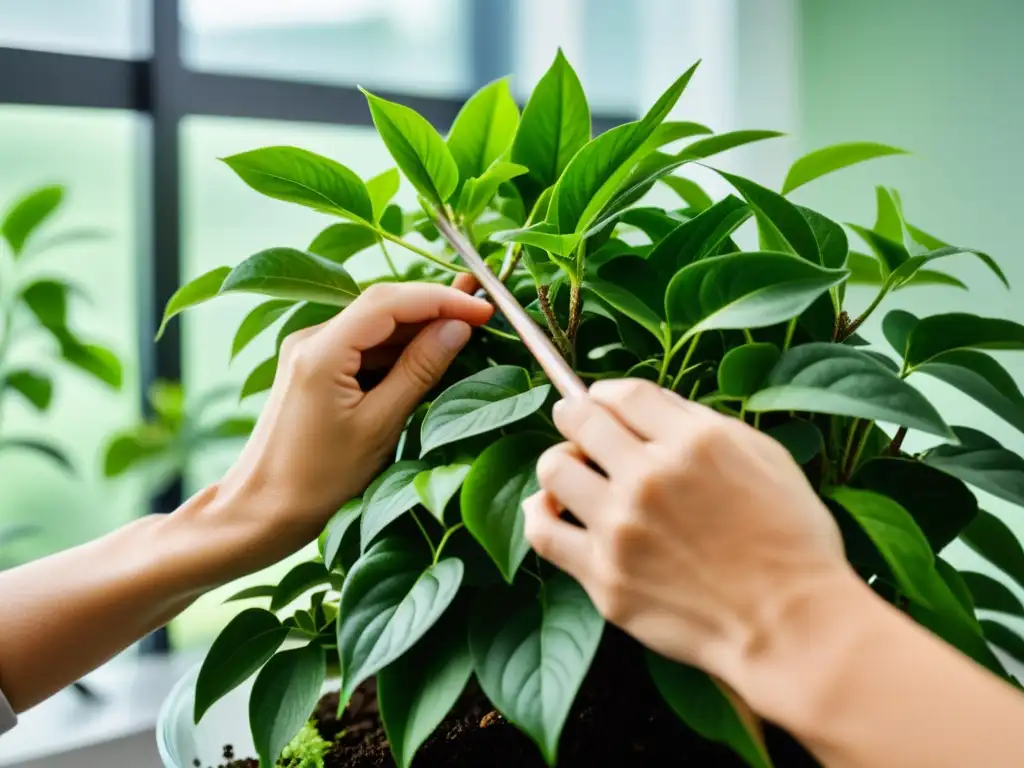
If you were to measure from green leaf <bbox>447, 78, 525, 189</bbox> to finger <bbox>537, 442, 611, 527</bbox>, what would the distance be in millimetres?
340

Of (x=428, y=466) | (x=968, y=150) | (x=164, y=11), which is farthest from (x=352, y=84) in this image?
(x=428, y=466)

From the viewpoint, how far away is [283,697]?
0.53 metres

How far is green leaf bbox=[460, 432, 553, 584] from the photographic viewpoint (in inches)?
17.5

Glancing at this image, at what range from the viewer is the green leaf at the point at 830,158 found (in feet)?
1.99

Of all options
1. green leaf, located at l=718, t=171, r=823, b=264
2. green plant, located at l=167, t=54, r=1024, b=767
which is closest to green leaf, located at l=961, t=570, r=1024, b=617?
green plant, located at l=167, t=54, r=1024, b=767

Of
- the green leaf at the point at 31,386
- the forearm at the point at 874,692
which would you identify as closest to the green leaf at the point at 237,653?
the forearm at the point at 874,692

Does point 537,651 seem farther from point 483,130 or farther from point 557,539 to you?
point 483,130

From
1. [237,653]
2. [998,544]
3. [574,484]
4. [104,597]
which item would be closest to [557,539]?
[574,484]

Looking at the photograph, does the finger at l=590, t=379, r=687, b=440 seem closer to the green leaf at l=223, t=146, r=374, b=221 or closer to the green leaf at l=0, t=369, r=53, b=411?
the green leaf at l=223, t=146, r=374, b=221

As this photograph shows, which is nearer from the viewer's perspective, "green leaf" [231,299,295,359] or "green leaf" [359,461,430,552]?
"green leaf" [359,461,430,552]

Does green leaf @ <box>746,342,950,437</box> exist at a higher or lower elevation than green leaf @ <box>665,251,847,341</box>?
lower

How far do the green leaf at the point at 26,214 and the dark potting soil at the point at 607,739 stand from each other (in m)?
1.07

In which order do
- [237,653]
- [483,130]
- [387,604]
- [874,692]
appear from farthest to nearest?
[483,130] < [237,653] < [387,604] < [874,692]

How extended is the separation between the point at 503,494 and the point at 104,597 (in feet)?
1.39
